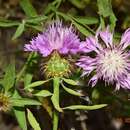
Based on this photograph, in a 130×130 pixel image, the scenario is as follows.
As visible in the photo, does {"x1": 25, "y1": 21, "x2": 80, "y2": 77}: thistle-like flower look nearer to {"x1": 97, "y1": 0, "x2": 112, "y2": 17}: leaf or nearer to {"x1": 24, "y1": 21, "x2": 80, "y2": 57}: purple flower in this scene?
{"x1": 24, "y1": 21, "x2": 80, "y2": 57}: purple flower

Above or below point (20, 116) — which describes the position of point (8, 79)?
above

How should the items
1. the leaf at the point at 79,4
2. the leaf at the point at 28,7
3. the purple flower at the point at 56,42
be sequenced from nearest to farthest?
the purple flower at the point at 56,42, the leaf at the point at 28,7, the leaf at the point at 79,4

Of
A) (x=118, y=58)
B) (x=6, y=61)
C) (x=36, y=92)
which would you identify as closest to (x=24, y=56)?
(x=6, y=61)

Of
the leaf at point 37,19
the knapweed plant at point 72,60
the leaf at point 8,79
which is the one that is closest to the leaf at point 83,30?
the knapweed plant at point 72,60

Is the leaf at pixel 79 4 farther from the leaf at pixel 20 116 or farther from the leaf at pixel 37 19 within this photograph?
the leaf at pixel 20 116

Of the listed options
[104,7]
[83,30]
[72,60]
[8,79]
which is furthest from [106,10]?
[8,79]

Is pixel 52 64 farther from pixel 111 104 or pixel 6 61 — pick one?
pixel 6 61

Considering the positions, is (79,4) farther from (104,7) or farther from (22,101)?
(22,101)
